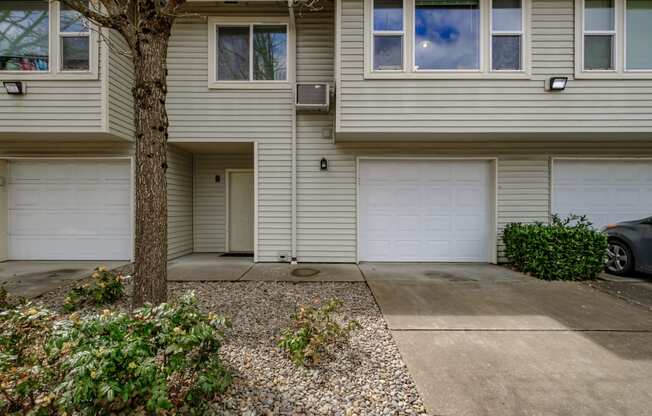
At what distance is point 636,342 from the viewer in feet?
10.3

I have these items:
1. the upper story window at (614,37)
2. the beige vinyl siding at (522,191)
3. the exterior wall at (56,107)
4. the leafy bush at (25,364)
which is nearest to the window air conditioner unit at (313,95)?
the exterior wall at (56,107)

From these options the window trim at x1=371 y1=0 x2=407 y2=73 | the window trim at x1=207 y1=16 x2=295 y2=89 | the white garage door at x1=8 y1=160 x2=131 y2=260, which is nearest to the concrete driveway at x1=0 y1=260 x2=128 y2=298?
the white garage door at x1=8 y1=160 x2=131 y2=260

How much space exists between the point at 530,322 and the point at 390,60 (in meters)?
4.67

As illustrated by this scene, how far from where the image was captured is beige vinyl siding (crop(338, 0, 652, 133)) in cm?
566

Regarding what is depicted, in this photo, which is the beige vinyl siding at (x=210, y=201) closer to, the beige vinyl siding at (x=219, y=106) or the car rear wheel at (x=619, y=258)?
the beige vinyl siding at (x=219, y=106)

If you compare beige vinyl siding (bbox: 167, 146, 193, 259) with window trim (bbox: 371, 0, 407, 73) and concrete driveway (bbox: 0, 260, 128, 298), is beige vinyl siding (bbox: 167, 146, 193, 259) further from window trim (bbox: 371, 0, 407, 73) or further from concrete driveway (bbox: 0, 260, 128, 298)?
window trim (bbox: 371, 0, 407, 73)

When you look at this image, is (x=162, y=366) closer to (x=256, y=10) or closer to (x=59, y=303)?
(x=59, y=303)

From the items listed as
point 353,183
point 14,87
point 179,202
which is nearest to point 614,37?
point 353,183

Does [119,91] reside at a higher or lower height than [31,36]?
lower

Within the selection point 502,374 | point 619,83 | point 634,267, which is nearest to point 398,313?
point 502,374

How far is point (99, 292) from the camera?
3.95 m

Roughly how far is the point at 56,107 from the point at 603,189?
10.6 metres

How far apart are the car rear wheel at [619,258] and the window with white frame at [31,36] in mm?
10058

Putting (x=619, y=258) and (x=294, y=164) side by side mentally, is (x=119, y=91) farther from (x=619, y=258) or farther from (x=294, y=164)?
(x=619, y=258)
